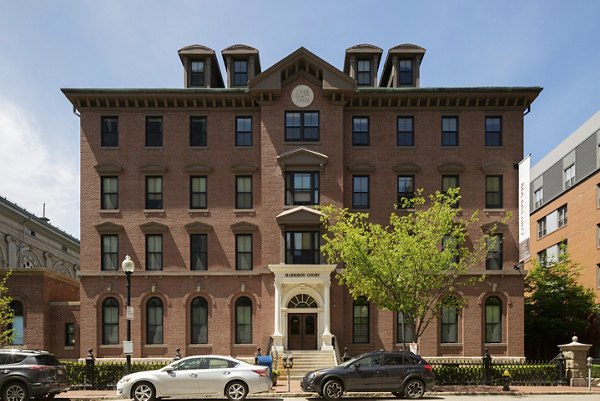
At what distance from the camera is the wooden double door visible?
32.9 metres

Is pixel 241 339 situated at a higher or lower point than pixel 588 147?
lower

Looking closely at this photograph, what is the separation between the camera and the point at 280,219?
3266 cm

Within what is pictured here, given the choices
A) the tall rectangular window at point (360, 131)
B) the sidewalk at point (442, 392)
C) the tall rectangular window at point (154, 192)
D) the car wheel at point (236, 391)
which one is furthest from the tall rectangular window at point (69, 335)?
the tall rectangular window at point (360, 131)

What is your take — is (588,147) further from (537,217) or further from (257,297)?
(257,297)

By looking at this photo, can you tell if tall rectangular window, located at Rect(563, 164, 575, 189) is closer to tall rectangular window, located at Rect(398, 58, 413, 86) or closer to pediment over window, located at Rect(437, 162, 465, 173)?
pediment over window, located at Rect(437, 162, 465, 173)

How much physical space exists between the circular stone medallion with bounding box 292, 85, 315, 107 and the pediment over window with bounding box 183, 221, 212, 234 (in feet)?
28.5

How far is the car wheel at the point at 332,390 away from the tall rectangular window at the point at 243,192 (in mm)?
15400

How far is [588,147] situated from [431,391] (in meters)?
29.4

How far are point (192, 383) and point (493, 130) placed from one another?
23.5 meters

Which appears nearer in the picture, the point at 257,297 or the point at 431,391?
the point at 431,391

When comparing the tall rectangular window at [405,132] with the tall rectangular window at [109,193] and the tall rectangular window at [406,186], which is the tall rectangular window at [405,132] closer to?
the tall rectangular window at [406,186]

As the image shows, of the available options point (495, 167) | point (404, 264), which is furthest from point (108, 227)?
point (495, 167)

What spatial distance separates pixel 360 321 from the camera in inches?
1314

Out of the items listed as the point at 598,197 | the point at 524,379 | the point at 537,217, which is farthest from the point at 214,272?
the point at 537,217
